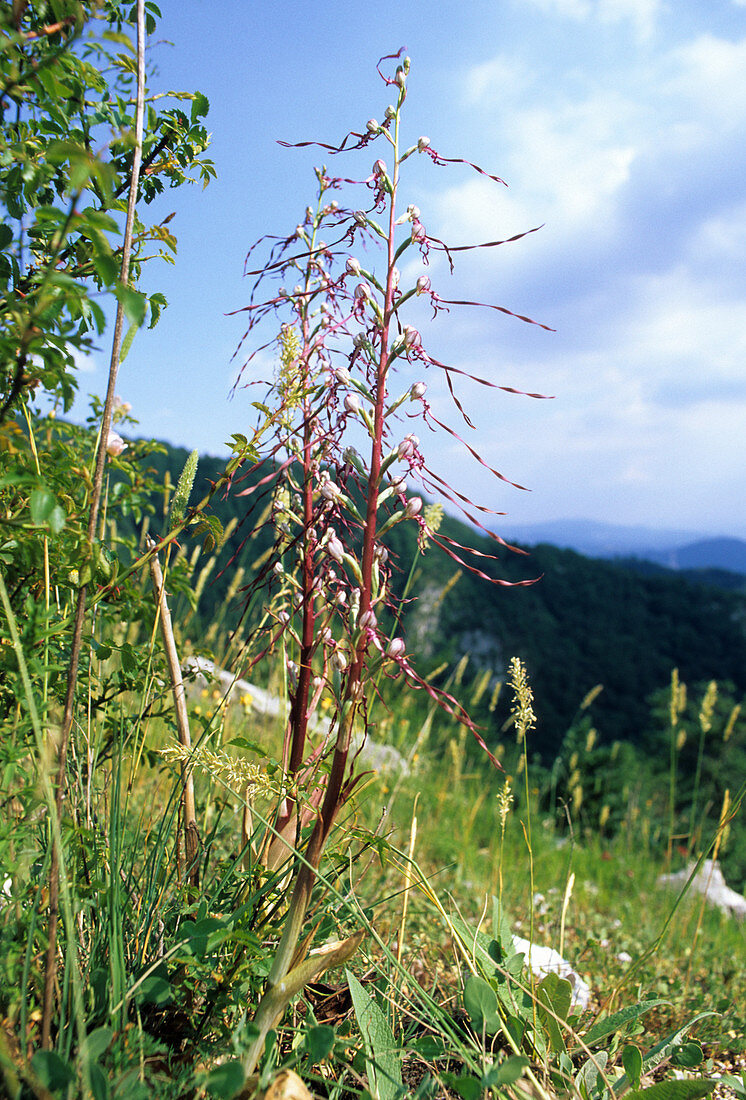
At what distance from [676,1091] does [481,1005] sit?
379mm

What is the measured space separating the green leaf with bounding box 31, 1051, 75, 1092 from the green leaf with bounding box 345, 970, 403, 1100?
50cm

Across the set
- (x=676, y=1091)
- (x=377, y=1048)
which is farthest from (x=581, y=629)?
(x=377, y=1048)

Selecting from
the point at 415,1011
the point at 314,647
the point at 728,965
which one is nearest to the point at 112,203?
the point at 314,647

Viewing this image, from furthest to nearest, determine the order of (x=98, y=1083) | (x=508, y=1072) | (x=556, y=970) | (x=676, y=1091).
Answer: (x=556, y=970)
(x=676, y=1091)
(x=508, y=1072)
(x=98, y=1083)

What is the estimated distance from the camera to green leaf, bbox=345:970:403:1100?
3.88ft

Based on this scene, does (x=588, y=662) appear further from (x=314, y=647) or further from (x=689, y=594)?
(x=314, y=647)

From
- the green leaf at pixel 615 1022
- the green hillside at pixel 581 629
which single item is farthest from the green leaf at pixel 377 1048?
the green hillside at pixel 581 629

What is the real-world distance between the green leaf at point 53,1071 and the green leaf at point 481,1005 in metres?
0.76

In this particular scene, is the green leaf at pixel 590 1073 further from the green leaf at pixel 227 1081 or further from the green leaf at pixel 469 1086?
the green leaf at pixel 227 1081

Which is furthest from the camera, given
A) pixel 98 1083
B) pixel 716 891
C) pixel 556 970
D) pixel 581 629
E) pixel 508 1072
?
pixel 581 629

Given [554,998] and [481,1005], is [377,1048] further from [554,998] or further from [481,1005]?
[554,998]

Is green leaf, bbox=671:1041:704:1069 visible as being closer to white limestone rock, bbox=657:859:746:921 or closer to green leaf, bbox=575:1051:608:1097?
green leaf, bbox=575:1051:608:1097

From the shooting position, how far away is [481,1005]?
4.33 ft

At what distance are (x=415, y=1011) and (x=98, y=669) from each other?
3.70 ft
